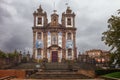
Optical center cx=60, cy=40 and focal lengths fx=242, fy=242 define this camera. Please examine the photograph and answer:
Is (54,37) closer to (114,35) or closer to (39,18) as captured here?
(39,18)

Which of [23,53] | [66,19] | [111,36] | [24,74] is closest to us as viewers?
[111,36]

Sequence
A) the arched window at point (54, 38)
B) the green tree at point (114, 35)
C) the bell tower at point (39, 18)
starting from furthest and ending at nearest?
the bell tower at point (39, 18) < the arched window at point (54, 38) < the green tree at point (114, 35)

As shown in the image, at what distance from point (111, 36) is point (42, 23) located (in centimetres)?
2851

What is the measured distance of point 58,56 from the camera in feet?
175

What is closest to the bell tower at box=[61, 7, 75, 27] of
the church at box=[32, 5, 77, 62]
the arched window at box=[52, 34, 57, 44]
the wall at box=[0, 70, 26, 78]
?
the church at box=[32, 5, 77, 62]

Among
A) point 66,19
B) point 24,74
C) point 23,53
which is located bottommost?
point 24,74

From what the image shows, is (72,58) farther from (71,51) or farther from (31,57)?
(31,57)

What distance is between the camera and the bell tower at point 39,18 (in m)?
54.6

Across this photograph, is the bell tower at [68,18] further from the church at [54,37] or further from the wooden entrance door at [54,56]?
the wooden entrance door at [54,56]

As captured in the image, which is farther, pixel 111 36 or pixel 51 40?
pixel 51 40

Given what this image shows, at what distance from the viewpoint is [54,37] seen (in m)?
54.1

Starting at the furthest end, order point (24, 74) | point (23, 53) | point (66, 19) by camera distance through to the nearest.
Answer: point (66, 19), point (23, 53), point (24, 74)

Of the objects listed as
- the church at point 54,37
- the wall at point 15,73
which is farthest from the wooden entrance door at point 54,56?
the wall at point 15,73

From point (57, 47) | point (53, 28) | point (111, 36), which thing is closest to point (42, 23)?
point (53, 28)
